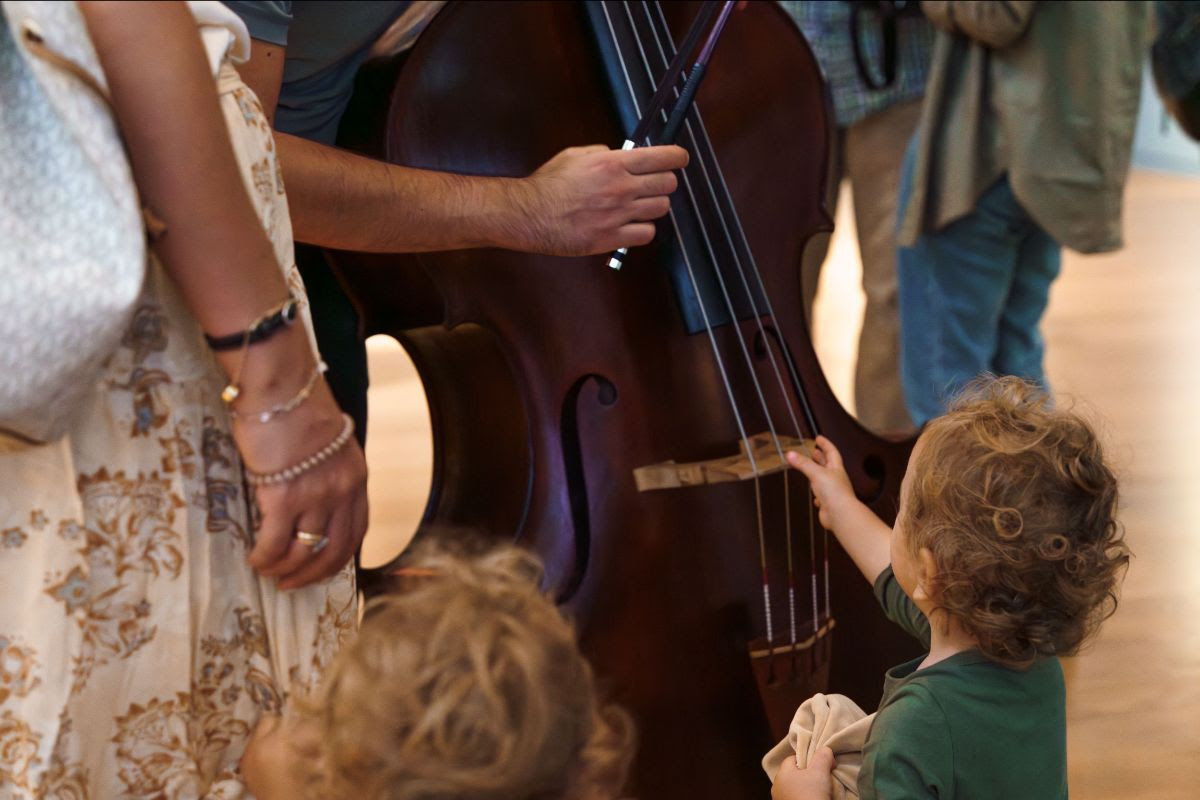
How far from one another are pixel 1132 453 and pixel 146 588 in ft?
7.61

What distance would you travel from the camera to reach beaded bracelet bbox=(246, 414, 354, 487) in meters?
0.81

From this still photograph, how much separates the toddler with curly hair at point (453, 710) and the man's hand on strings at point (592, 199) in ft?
1.62

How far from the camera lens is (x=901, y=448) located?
1433mm

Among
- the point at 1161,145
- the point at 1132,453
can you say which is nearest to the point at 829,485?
the point at 1132,453

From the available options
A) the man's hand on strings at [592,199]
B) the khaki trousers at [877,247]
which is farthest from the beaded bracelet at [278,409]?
the khaki trousers at [877,247]

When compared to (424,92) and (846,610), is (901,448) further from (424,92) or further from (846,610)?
(424,92)

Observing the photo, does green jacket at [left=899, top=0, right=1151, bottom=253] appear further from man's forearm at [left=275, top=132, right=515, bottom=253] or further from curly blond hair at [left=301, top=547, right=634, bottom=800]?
curly blond hair at [left=301, top=547, right=634, bottom=800]

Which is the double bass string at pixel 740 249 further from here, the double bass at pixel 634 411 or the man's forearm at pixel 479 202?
the man's forearm at pixel 479 202

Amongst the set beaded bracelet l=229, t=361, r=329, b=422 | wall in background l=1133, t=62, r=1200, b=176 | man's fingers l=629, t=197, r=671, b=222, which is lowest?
wall in background l=1133, t=62, r=1200, b=176

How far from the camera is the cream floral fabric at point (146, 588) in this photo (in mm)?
758

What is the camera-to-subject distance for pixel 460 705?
Result: 75 cm

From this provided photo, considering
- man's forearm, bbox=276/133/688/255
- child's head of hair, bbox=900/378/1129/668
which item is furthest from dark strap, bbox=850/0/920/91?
child's head of hair, bbox=900/378/1129/668

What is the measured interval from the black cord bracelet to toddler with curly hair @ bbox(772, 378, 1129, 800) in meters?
0.54

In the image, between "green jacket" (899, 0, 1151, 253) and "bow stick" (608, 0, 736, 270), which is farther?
"green jacket" (899, 0, 1151, 253)
